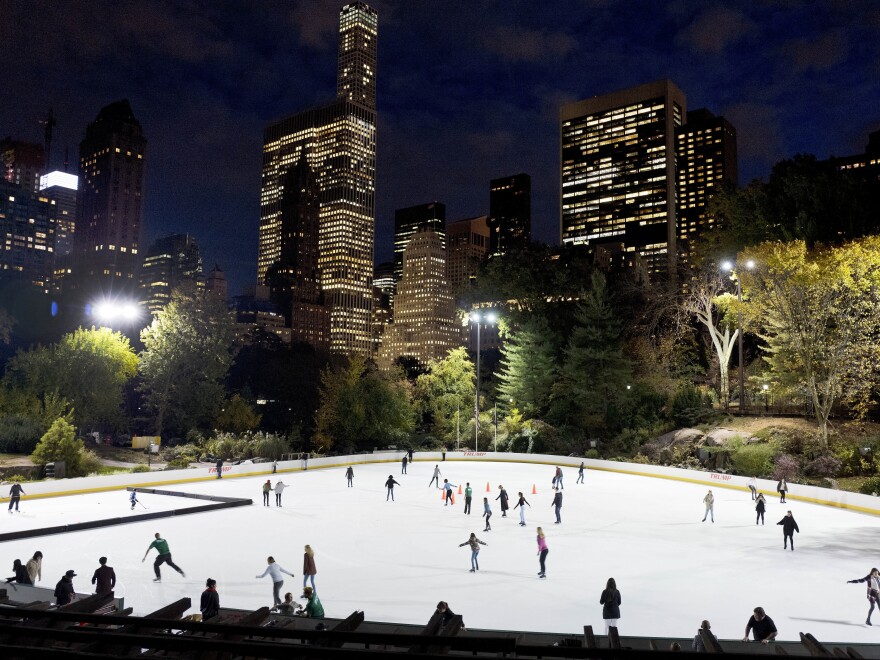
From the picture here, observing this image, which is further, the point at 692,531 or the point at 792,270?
the point at 792,270

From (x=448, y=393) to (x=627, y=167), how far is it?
128m

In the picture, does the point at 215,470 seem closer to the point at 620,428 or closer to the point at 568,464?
the point at 568,464

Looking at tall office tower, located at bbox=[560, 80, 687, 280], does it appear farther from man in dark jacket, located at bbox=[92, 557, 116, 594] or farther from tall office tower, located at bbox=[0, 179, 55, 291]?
tall office tower, located at bbox=[0, 179, 55, 291]

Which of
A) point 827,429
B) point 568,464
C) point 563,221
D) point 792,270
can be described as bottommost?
point 568,464

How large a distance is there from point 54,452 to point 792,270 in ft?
130

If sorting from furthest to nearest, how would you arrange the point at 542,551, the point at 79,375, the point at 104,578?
the point at 79,375 → the point at 542,551 → the point at 104,578

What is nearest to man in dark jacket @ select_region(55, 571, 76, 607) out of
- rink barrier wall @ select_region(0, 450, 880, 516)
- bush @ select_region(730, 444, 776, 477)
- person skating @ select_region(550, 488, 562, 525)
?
person skating @ select_region(550, 488, 562, 525)

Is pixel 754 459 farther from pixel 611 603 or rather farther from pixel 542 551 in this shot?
pixel 611 603

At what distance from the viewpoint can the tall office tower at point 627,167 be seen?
16412cm

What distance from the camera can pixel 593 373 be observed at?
170ft

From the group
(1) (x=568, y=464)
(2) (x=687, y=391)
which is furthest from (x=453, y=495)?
(2) (x=687, y=391)

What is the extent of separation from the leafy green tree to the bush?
1624 cm

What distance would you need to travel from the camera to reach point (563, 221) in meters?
181

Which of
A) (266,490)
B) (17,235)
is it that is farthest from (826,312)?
(17,235)
